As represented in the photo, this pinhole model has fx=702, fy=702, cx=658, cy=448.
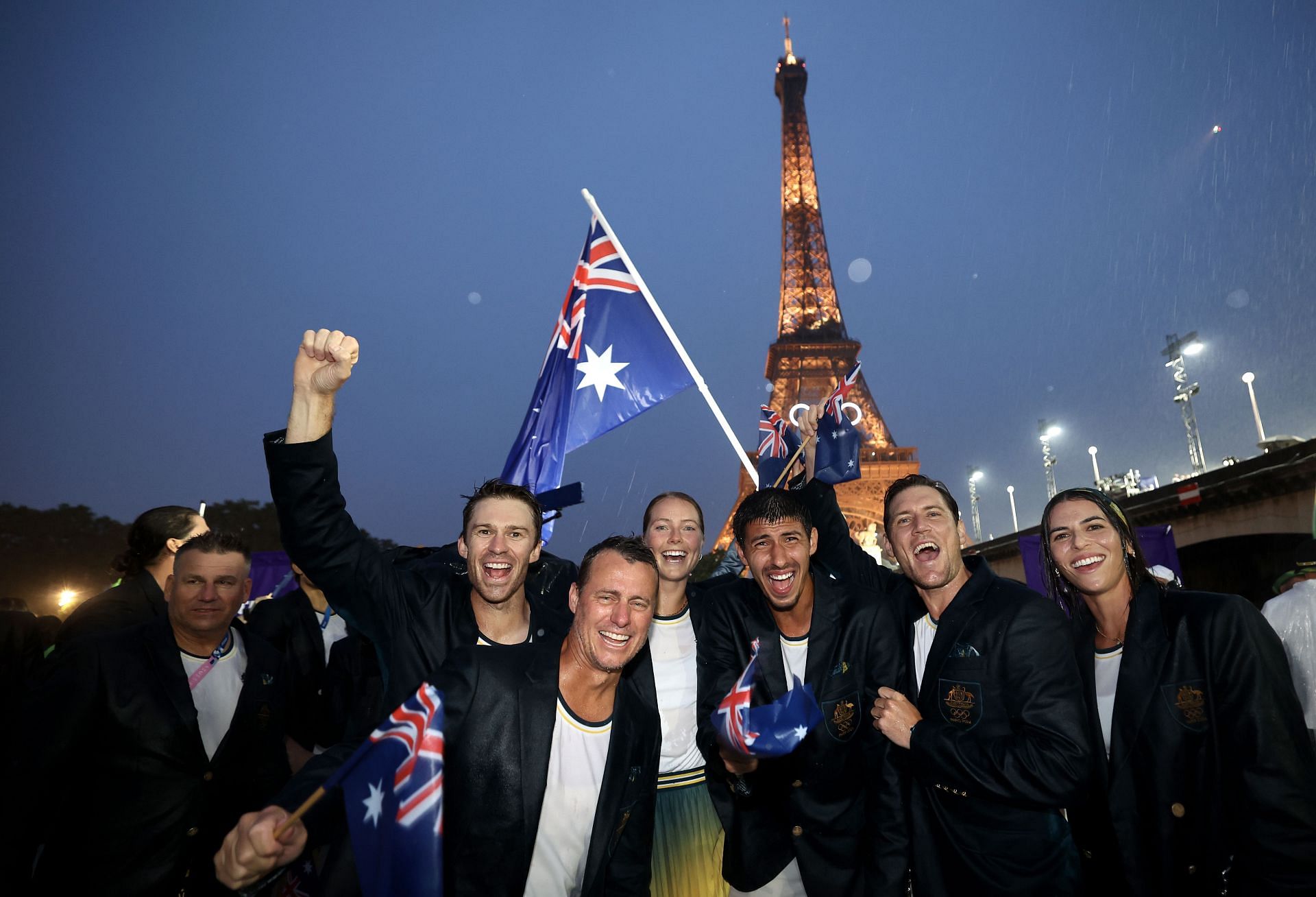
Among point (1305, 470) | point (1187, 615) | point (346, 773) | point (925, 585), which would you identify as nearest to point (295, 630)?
point (346, 773)

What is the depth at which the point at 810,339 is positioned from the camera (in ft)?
162

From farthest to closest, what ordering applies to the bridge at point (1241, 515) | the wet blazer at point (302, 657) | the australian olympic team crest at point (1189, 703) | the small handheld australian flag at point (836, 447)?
the bridge at point (1241, 515), the small handheld australian flag at point (836, 447), the wet blazer at point (302, 657), the australian olympic team crest at point (1189, 703)

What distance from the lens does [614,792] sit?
2.69 metres

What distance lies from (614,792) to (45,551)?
144ft

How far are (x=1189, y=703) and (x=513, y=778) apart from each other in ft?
9.19

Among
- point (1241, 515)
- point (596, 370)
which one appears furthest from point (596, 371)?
point (1241, 515)

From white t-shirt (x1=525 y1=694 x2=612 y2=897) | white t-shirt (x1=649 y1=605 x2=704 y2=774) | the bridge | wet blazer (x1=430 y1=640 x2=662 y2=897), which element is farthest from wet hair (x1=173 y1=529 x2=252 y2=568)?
the bridge

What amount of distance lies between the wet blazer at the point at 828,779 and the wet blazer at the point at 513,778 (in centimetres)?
58

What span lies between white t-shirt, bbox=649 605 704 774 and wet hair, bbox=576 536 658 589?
585 mm

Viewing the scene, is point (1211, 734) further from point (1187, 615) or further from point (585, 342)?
point (585, 342)

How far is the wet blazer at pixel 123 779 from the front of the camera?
9.80ft

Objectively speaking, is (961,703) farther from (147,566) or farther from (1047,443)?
(1047,443)

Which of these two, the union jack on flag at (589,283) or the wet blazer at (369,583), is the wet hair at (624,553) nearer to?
the wet blazer at (369,583)

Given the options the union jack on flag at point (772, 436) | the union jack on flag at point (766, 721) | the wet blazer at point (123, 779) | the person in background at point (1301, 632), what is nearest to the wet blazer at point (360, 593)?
the wet blazer at point (123, 779)
